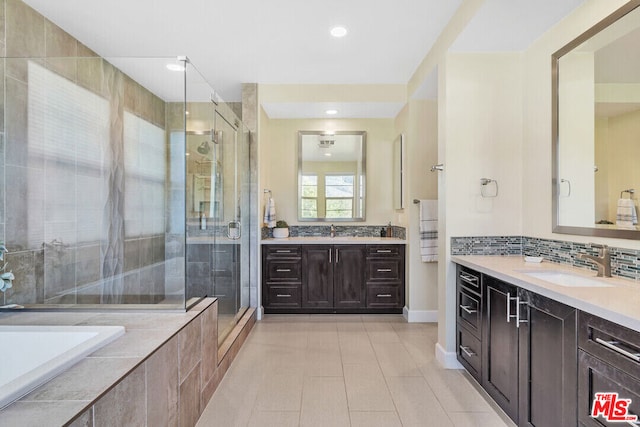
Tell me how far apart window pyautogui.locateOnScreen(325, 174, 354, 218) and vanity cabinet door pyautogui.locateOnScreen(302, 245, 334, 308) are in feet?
2.56

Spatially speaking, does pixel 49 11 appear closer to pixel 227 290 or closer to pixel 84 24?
pixel 84 24

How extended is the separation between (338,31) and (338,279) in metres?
2.59

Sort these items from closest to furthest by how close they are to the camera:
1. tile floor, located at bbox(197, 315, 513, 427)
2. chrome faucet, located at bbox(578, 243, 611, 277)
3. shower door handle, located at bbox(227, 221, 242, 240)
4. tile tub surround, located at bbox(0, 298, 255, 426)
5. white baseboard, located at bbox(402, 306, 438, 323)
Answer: tile tub surround, located at bbox(0, 298, 255, 426) < chrome faucet, located at bbox(578, 243, 611, 277) < tile floor, located at bbox(197, 315, 513, 427) < shower door handle, located at bbox(227, 221, 242, 240) < white baseboard, located at bbox(402, 306, 438, 323)

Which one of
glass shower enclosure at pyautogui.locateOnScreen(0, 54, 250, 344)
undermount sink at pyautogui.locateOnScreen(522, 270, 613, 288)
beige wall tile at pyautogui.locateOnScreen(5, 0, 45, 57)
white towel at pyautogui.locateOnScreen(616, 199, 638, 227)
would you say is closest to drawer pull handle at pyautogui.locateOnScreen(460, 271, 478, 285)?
undermount sink at pyautogui.locateOnScreen(522, 270, 613, 288)

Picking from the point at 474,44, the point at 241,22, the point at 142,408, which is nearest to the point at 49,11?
the point at 241,22

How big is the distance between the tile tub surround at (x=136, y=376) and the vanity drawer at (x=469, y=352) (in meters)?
1.77

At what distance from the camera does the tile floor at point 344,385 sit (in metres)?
2.07

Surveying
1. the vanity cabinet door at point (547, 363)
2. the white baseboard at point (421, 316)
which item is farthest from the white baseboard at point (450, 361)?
the white baseboard at point (421, 316)

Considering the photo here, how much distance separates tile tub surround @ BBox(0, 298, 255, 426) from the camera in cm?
108

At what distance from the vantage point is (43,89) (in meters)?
2.41

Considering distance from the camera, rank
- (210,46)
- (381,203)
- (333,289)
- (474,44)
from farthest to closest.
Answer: (381,203)
(333,289)
(210,46)
(474,44)

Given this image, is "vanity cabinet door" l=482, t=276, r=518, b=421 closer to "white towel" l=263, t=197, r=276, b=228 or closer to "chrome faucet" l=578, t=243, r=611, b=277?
"chrome faucet" l=578, t=243, r=611, b=277

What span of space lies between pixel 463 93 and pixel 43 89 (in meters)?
3.03

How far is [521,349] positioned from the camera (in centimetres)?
185
